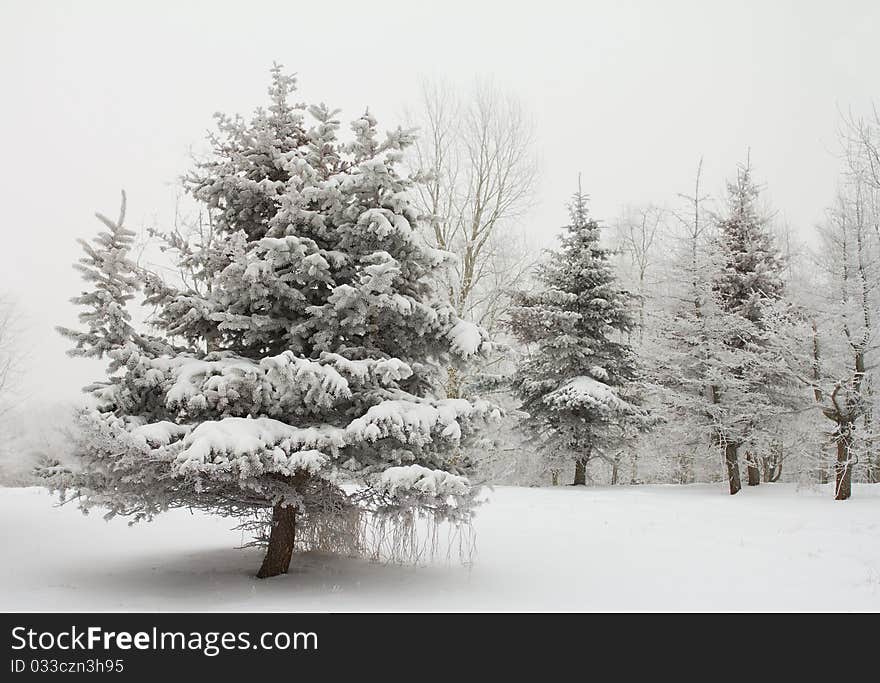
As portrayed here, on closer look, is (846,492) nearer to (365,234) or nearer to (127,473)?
(365,234)

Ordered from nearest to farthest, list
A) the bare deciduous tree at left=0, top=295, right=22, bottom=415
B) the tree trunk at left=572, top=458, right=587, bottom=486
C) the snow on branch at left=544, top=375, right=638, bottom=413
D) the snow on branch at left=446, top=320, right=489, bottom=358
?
1. the snow on branch at left=446, top=320, right=489, bottom=358
2. the snow on branch at left=544, top=375, right=638, bottom=413
3. the tree trunk at left=572, top=458, right=587, bottom=486
4. the bare deciduous tree at left=0, top=295, right=22, bottom=415

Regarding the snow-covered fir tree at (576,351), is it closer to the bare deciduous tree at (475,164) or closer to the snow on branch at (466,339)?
the bare deciduous tree at (475,164)

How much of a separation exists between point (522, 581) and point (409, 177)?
4866mm

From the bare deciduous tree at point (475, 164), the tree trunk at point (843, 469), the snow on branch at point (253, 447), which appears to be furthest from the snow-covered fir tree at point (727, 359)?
the snow on branch at point (253, 447)

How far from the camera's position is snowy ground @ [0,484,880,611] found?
645cm

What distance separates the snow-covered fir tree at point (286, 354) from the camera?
6219mm

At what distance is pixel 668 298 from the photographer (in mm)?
18672

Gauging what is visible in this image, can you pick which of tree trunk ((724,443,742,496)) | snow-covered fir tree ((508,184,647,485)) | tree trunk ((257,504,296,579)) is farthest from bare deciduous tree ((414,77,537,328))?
tree trunk ((257,504,296,579))

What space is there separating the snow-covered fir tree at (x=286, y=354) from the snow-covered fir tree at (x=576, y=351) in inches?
437

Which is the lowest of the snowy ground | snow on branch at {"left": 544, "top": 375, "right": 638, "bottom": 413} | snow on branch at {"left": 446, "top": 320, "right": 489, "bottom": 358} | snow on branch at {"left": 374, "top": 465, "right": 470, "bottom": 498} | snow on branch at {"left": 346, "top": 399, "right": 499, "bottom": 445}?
the snowy ground

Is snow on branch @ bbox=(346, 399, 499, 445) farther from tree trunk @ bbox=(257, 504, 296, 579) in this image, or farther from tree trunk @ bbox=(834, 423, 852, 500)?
tree trunk @ bbox=(834, 423, 852, 500)

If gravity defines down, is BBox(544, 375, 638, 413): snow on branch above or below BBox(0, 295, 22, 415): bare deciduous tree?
below

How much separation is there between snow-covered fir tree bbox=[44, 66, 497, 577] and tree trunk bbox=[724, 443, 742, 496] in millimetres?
11790
